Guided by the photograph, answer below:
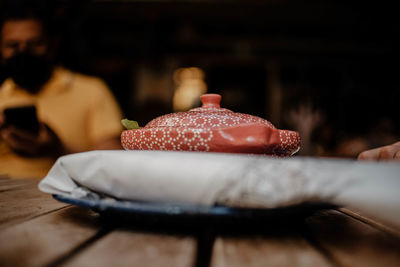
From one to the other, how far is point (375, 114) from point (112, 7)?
3.58m

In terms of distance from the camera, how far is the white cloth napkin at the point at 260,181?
25cm

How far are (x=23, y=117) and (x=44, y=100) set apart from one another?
849 mm

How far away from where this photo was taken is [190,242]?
0.92ft

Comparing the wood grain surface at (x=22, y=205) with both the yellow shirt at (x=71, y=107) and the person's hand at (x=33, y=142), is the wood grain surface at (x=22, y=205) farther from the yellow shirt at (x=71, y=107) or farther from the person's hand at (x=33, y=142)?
the yellow shirt at (x=71, y=107)

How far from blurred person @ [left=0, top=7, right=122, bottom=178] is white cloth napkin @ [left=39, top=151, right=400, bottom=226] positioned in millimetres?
1218

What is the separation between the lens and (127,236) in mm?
292

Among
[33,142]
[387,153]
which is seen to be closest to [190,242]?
[387,153]

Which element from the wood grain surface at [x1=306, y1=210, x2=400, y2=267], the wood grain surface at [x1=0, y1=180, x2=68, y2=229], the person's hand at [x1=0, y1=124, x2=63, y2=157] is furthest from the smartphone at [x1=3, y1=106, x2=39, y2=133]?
the wood grain surface at [x1=306, y1=210, x2=400, y2=267]

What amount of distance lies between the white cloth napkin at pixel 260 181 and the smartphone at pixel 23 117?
66 cm

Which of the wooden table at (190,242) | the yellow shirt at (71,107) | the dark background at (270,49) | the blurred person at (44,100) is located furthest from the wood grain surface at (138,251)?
the dark background at (270,49)

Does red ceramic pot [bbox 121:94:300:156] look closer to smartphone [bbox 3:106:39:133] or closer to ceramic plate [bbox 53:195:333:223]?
ceramic plate [bbox 53:195:333:223]

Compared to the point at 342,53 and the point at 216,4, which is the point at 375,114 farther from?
the point at 216,4

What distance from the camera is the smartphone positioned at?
2.62 feet

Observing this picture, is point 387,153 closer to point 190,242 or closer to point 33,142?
point 190,242
